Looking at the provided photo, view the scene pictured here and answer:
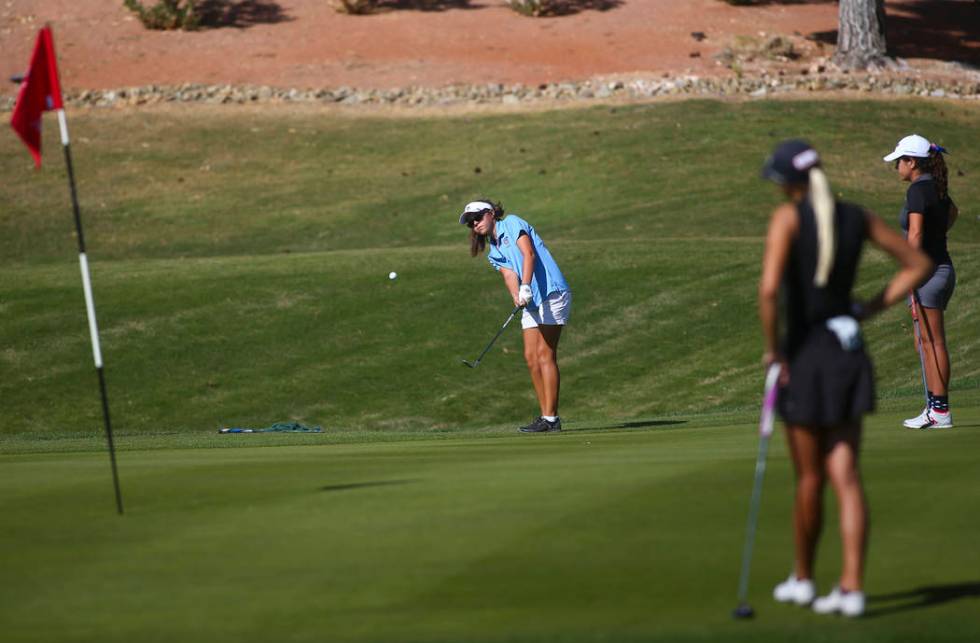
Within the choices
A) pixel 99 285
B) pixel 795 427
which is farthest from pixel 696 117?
pixel 795 427

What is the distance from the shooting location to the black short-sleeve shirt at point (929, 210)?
40.1 feet

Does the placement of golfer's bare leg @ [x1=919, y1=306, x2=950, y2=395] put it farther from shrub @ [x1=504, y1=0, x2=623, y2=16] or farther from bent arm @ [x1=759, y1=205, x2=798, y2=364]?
shrub @ [x1=504, y1=0, x2=623, y2=16]

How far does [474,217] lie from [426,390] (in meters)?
6.20

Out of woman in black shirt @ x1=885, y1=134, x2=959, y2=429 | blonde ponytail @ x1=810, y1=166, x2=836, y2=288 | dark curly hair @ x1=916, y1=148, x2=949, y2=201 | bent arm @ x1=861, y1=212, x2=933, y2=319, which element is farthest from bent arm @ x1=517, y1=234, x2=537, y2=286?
blonde ponytail @ x1=810, y1=166, x2=836, y2=288

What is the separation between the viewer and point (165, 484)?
10234mm

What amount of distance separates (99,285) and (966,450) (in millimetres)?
16493

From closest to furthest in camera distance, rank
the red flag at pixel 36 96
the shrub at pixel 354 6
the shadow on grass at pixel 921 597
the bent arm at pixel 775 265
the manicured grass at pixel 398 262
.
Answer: the bent arm at pixel 775 265, the shadow on grass at pixel 921 597, the red flag at pixel 36 96, the manicured grass at pixel 398 262, the shrub at pixel 354 6

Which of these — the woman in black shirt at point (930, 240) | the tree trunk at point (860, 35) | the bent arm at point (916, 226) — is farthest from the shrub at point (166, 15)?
the bent arm at point (916, 226)

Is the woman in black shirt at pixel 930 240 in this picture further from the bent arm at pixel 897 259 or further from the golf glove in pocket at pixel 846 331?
the golf glove in pocket at pixel 846 331

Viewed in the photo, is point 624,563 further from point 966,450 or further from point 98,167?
point 98,167

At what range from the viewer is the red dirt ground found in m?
43.7

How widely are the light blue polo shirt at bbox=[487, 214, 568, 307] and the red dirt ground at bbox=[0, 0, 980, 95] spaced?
28554 mm

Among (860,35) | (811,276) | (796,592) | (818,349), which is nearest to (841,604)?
(796,592)

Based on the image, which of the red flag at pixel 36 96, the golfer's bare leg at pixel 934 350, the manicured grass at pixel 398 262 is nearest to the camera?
the red flag at pixel 36 96
